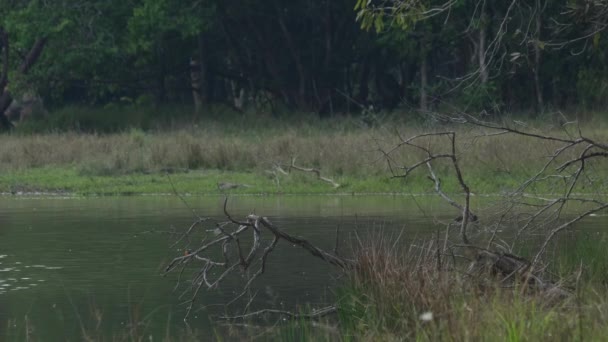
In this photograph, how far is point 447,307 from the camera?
8055 millimetres

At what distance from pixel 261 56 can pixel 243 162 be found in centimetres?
1772

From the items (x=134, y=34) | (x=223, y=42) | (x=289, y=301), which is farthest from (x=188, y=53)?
(x=289, y=301)

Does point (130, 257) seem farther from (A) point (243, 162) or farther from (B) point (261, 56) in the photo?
(B) point (261, 56)

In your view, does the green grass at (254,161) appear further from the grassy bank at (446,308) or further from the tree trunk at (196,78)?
the tree trunk at (196,78)

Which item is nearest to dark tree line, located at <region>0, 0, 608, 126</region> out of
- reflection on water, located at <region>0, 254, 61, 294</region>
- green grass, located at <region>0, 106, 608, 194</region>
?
green grass, located at <region>0, 106, 608, 194</region>

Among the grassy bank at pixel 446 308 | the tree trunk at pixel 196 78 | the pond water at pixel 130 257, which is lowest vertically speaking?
the tree trunk at pixel 196 78

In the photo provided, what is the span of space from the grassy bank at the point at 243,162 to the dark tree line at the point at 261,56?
831 cm

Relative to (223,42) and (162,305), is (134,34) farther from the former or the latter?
(162,305)

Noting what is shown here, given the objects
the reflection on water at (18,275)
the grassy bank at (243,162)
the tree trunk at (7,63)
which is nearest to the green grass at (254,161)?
the grassy bank at (243,162)

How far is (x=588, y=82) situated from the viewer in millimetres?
37062

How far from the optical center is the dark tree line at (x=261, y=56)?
38938 mm

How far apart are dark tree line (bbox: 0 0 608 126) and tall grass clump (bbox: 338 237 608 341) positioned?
26.1 metres

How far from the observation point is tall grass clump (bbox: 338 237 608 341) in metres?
7.29

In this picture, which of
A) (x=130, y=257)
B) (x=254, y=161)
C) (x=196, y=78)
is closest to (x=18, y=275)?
(x=130, y=257)
